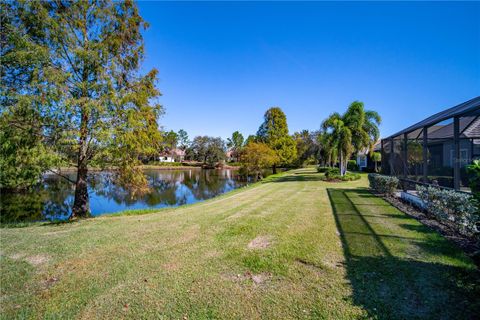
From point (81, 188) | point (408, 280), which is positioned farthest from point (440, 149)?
point (81, 188)

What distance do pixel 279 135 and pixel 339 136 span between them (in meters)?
16.5

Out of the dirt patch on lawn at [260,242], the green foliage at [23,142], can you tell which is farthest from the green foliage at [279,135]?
the dirt patch on lawn at [260,242]

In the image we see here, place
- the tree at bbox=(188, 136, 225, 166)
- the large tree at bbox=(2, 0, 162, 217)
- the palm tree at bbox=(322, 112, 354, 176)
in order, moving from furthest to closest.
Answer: the tree at bbox=(188, 136, 225, 166) → the palm tree at bbox=(322, 112, 354, 176) → the large tree at bbox=(2, 0, 162, 217)

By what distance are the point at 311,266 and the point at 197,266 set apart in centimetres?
186

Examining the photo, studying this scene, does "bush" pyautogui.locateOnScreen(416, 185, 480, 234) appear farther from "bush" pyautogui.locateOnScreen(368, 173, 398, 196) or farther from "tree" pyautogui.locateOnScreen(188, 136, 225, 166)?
"tree" pyautogui.locateOnScreen(188, 136, 225, 166)

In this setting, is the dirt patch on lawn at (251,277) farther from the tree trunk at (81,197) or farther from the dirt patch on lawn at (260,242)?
the tree trunk at (81,197)

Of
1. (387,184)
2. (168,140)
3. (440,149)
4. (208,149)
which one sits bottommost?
(387,184)

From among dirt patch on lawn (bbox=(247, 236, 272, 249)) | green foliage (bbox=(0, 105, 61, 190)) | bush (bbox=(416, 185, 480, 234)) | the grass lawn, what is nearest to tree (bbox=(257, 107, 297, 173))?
bush (bbox=(416, 185, 480, 234))

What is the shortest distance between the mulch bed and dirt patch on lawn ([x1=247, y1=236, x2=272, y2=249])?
11.0 ft

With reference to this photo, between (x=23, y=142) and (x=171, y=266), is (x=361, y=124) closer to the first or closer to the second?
(x=171, y=266)

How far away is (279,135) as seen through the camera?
1315 inches

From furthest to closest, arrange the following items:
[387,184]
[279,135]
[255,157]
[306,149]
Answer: [306,149], [279,135], [255,157], [387,184]

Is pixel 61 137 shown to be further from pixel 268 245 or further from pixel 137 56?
pixel 268 245

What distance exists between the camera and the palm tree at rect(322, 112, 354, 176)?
1680 centimetres
